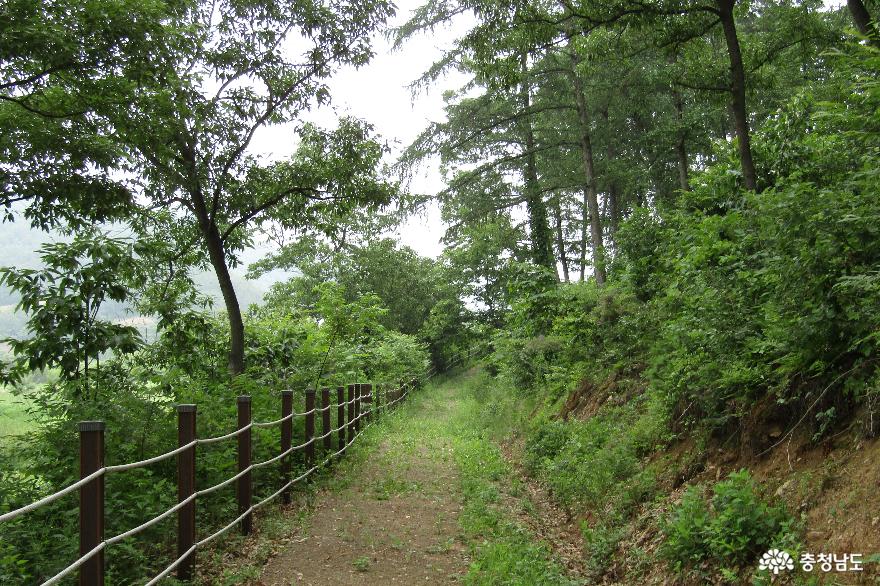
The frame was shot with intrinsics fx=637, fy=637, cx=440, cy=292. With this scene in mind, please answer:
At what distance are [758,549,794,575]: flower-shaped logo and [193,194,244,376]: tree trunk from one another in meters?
8.23

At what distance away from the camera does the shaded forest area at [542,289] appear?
14.9 feet

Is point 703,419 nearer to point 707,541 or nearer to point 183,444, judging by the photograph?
point 707,541

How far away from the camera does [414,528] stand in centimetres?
732

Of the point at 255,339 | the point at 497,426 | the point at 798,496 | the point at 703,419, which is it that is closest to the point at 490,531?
the point at 703,419

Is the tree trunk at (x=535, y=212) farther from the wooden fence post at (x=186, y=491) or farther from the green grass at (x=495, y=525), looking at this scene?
the wooden fence post at (x=186, y=491)

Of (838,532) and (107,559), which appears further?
(107,559)

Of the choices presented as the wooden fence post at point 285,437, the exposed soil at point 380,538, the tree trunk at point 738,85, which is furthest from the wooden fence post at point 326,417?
the tree trunk at point 738,85

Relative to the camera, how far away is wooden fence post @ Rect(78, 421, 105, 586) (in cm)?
342

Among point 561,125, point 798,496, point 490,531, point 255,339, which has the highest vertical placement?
point 561,125

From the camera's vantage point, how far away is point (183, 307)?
1075cm

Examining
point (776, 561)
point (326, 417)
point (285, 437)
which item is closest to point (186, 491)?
point (285, 437)

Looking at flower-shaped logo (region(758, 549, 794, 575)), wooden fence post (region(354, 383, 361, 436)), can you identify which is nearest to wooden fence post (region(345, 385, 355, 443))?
wooden fence post (region(354, 383, 361, 436))

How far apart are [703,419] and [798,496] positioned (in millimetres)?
1648

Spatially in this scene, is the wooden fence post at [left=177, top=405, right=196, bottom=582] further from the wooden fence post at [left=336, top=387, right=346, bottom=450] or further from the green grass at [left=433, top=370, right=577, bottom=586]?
the wooden fence post at [left=336, top=387, right=346, bottom=450]
